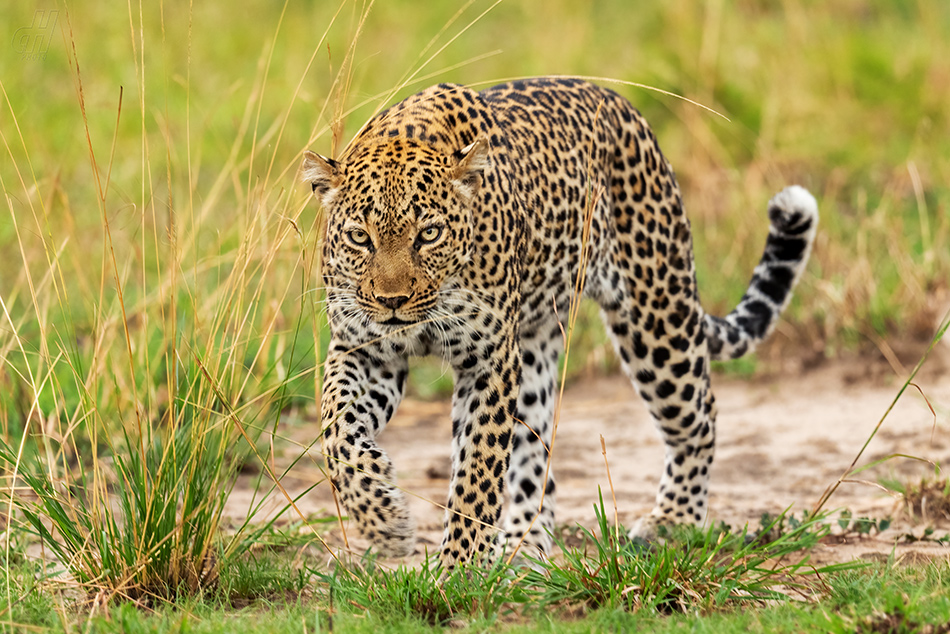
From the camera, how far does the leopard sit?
4.17 meters

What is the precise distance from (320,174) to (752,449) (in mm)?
3611

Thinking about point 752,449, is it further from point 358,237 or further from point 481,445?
point 358,237

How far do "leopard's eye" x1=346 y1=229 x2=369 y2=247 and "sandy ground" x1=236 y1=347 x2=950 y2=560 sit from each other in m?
1.46

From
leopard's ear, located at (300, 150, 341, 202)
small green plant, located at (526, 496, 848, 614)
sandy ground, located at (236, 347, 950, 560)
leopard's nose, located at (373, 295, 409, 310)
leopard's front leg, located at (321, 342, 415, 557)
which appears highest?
leopard's ear, located at (300, 150, 341, 202)

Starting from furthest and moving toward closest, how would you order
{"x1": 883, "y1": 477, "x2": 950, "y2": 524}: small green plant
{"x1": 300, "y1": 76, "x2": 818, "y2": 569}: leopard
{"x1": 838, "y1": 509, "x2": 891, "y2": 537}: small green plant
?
1. {"x1": 883, "y1": 477, "x2": 950, "y2": 524}: small green plant
2. {"x1": 838, "y1": 509, "x2": 891, "y2": 537}: small green plant
3. {"x1": 300, "y1": 76, "x2": 818, "y2": 569}: leopard

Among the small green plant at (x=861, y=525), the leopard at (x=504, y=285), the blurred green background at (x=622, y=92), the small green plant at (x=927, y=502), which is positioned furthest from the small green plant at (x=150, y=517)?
the small green plant at (x=927, y=502)

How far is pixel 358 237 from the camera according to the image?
420cm

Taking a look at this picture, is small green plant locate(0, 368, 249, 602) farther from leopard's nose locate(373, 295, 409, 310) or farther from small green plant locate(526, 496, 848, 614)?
small green plant locate(526, 496, 848, 614)

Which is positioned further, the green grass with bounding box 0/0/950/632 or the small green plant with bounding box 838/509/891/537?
the small green plant with bounding box 838/509/891/537

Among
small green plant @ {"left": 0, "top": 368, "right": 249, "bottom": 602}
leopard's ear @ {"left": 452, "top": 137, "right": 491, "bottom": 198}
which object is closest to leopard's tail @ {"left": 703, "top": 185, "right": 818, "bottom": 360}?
leopard's ear @ {"left": 452, "top": 137, "right": 491, "bottom": 198}

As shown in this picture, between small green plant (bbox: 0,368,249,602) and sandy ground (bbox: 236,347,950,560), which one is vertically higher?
small green plant (bbox: 0,368,249,602)

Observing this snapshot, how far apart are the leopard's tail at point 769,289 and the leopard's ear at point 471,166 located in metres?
1.83

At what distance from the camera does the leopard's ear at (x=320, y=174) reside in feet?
13.8

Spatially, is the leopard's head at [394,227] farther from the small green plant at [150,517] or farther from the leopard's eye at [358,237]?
the small green plant at [150,517]
